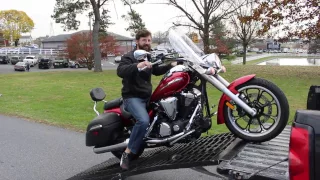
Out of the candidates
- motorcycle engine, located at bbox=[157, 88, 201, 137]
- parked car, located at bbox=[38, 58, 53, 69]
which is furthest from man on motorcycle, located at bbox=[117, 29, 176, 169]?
parked car, located at bbox=[38, 58, 53, 69]

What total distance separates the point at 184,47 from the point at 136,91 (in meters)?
0.84

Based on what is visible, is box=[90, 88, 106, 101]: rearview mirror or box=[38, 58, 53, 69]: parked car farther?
box=[38, 58, 53, 69]: parked car

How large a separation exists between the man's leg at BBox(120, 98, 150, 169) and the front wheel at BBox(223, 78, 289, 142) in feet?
3.30

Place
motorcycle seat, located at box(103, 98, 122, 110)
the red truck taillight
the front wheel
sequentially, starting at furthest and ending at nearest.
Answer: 1. motorcycle seat, located at box(103, 98, 122, 110)
2. the front wheel
3. the red truck taillight

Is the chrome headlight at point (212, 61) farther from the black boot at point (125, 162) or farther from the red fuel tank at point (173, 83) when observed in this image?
the black boot at point (125, 162)

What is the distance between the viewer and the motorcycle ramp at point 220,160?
10.3 ft

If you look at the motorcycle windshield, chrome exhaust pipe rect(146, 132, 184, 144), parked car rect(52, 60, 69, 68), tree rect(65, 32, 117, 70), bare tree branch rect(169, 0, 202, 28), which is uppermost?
bare tree branch rect(169, 0, 202, 28)

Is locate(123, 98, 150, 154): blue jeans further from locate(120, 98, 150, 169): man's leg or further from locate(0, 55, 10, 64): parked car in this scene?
locate(0, 55, 10, 64): parked car

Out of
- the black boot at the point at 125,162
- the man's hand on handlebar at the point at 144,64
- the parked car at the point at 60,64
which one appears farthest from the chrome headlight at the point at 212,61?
the parked car at the point at 60,64

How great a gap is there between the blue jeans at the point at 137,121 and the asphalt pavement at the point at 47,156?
0.92 meters

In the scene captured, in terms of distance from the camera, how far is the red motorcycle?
420 centimetres

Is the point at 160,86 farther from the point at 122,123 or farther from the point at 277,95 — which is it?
the point at 277,95

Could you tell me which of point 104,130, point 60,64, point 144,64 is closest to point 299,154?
point 144,64

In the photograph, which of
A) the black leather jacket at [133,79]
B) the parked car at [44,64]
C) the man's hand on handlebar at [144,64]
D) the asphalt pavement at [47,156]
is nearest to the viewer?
the man's hand on handlebar at [144,64]
